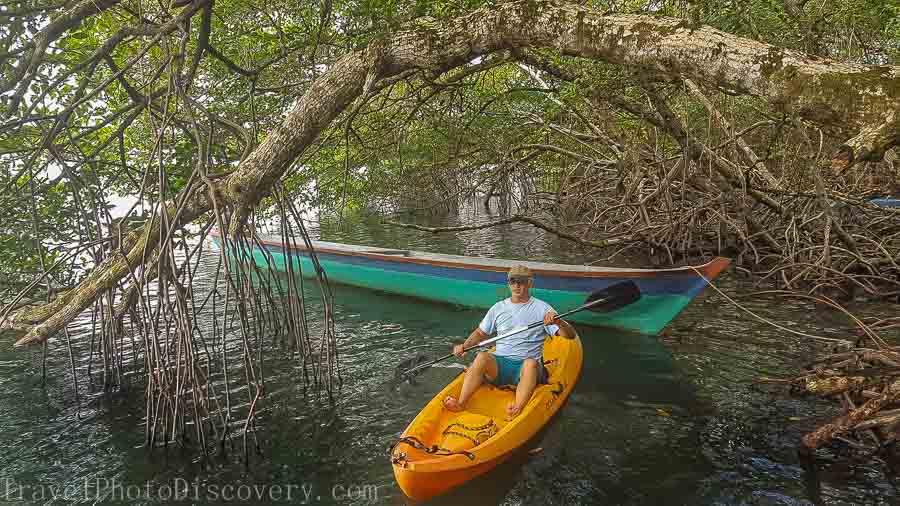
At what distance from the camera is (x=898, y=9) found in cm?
595

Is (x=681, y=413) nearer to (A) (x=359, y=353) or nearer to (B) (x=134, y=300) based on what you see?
(A) (x=359, y=353)

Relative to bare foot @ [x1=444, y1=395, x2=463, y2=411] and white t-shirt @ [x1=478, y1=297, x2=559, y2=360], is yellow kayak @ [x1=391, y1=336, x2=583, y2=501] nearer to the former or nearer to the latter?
bare foot @ [x1=444, y1=395, x2=463, y2=411]

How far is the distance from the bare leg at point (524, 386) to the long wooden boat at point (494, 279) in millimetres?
2270

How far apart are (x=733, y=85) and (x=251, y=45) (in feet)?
16.3

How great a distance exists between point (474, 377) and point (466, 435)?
0.59 metres

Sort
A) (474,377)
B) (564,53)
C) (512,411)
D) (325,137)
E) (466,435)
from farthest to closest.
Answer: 1. (325,137)
2. (474,377)
3. (512,411)
4. (466,435)
5. (564,53)

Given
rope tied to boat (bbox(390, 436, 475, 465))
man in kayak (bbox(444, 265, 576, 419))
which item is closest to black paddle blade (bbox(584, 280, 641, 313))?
man in kayak (bbox(444, 265, 576, 419))

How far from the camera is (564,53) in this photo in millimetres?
3684

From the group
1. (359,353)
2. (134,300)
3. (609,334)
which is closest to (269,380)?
(359,353)

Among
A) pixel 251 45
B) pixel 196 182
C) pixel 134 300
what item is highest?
pixel 251 45

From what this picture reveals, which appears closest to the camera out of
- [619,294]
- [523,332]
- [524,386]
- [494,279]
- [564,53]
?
[564,53]

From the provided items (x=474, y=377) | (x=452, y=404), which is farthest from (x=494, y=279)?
(x=452, y=404)

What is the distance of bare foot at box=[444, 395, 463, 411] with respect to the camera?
4316 mm

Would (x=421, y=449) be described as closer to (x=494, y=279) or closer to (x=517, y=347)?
(x=517, y=347)
